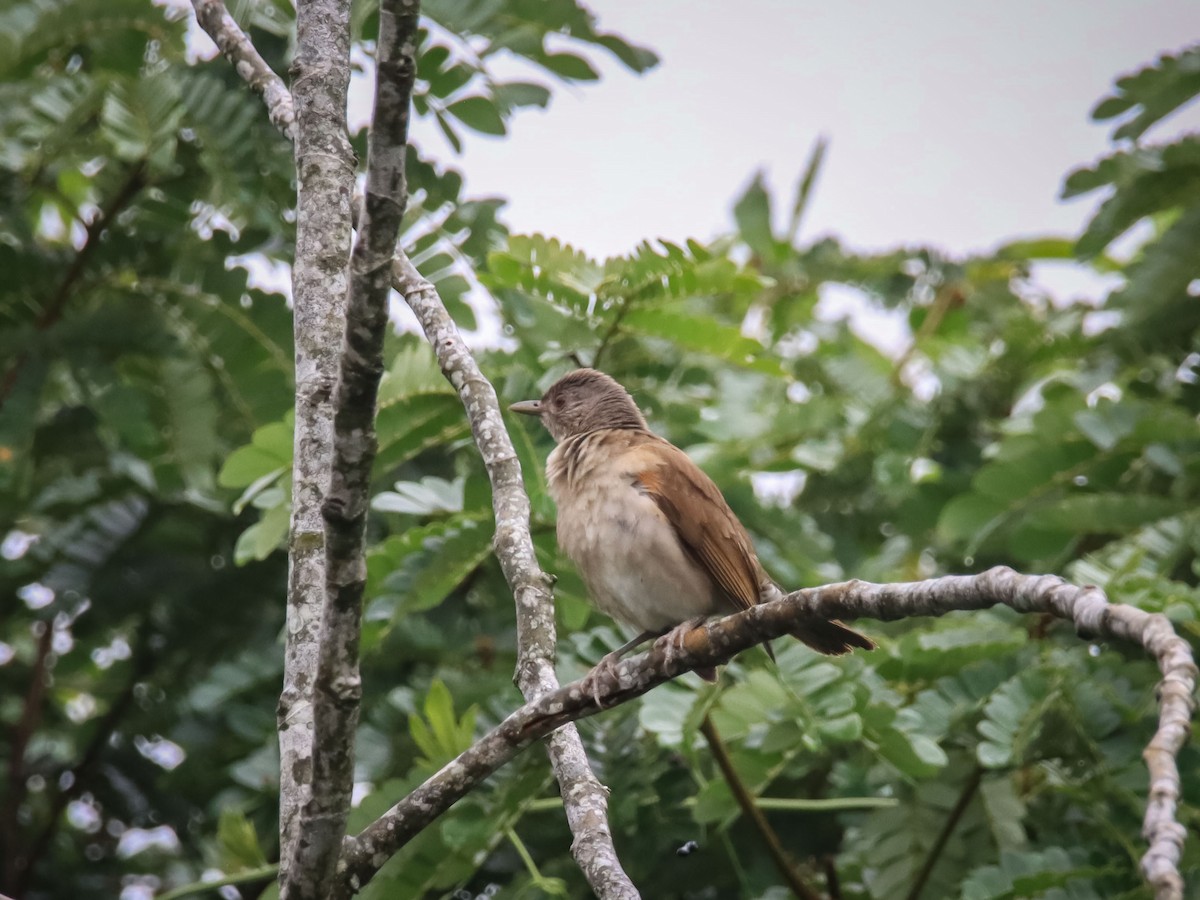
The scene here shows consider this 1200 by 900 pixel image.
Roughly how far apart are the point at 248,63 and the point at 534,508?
6.04 feet

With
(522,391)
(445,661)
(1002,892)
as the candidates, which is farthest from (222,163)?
(1002,892)

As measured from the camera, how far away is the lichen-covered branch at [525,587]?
10.0 ft

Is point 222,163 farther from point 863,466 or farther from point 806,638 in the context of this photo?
point 863,466

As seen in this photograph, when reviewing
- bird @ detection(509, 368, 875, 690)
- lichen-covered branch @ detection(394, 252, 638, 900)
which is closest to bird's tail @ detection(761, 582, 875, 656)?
bird @ detection(509, 368, 875, 690)

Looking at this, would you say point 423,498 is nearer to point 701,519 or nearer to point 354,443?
point 701,519

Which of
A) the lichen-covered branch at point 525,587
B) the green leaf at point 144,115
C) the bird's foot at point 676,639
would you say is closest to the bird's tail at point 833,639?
the bird's foot at point 676,639

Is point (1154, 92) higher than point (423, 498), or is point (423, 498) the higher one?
point (1154, 92)

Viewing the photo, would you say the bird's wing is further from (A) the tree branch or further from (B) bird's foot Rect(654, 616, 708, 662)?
(A) the tree branch

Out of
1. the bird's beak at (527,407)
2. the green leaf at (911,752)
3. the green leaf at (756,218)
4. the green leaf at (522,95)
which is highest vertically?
the green leaf at (756,218)

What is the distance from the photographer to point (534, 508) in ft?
15.9

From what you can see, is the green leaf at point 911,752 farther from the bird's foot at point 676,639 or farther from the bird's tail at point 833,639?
the bird's foot at point 676,639

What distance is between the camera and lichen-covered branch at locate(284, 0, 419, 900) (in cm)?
245

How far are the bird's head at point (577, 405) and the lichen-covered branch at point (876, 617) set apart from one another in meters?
1.68

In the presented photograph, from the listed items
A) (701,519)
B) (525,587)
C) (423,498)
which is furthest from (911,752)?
(423,498)
